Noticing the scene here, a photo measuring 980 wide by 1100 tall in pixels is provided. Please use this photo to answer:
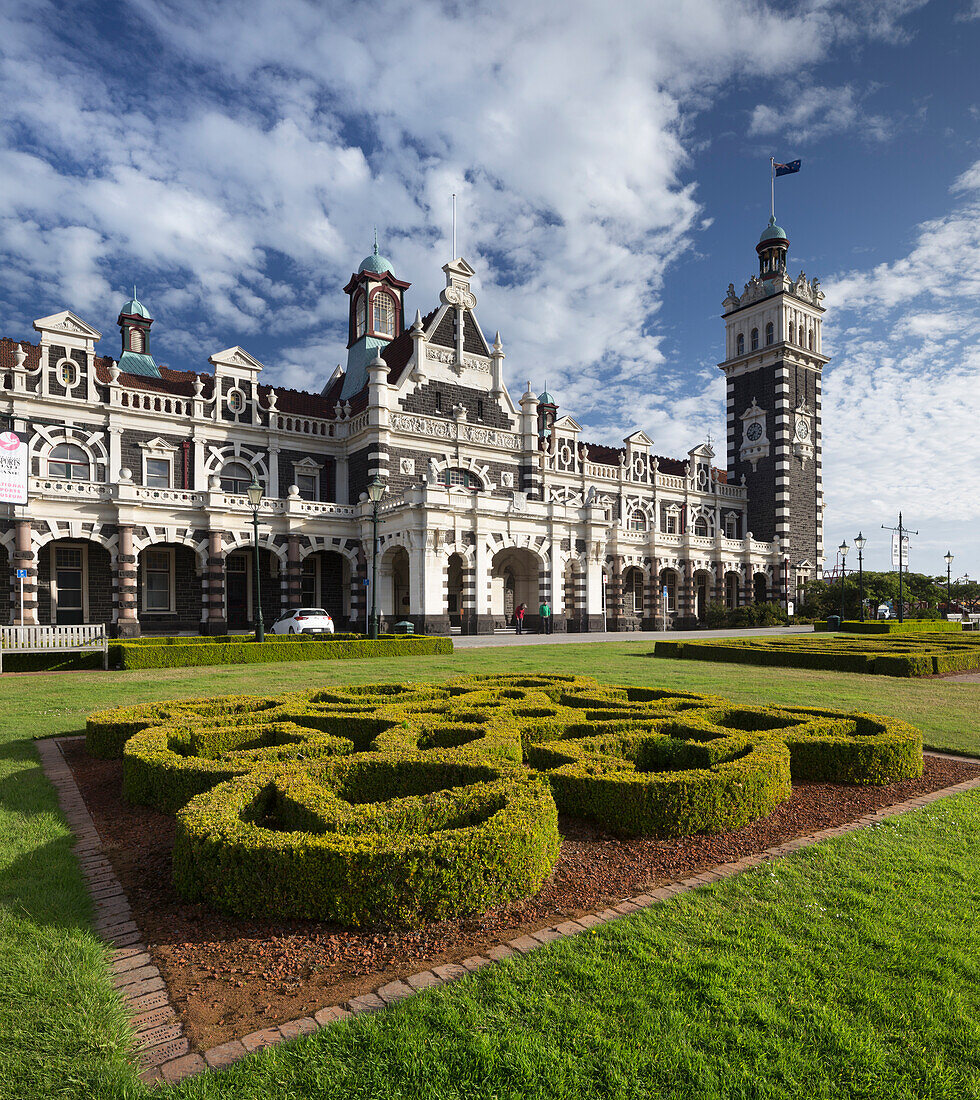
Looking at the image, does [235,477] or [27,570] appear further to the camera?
[235,477]

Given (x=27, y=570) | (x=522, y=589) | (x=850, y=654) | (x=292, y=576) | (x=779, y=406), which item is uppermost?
(x=779, y=406)

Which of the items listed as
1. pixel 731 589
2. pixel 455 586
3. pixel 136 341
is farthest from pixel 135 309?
pixel 731 589

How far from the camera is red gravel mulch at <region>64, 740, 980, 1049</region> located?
135 inches

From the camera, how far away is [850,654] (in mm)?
18094

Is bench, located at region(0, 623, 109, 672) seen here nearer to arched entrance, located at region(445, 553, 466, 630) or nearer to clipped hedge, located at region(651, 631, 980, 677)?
clipped hedge, located at region(651, 631, 980, 677)

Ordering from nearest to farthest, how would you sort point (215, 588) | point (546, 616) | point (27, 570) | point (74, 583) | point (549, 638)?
point (27, 570)
point (549, 638)
point (74, 583)
point (215, 588)
point (546, 616)

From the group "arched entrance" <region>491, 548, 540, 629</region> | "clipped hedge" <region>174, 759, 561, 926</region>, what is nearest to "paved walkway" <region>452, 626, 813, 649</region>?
"arched entrance" <region>491, 548, 540, 629</region>

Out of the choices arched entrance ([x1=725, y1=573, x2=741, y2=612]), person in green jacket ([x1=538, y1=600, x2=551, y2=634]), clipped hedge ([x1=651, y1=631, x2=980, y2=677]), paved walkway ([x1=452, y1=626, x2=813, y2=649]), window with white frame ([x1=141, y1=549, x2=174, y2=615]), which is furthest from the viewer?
arched entrance ([x1=725, y1=573, x2=741, y2=612])

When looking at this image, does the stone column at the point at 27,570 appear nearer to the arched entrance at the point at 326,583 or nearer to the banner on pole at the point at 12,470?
the banner on pole at the point at 12,470

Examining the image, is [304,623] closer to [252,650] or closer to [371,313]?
[252,650]

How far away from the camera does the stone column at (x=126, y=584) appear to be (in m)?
30.9

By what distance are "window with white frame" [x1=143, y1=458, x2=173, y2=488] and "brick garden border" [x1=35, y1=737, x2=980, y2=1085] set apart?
33.4 meters

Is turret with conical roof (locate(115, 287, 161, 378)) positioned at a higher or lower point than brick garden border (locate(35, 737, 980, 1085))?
higher

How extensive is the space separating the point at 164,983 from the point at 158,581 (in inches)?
1384
